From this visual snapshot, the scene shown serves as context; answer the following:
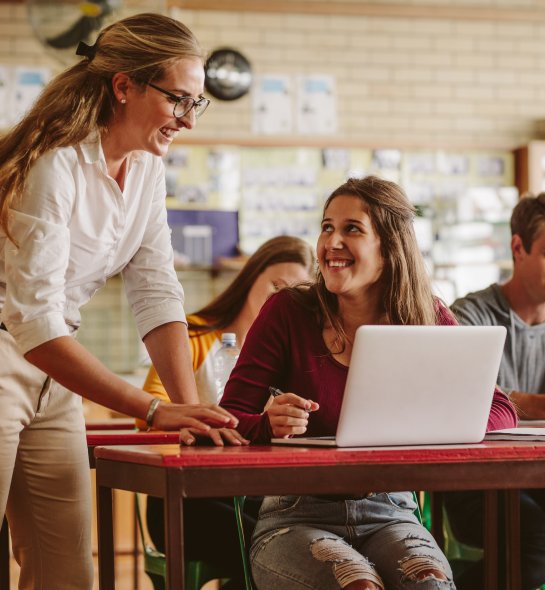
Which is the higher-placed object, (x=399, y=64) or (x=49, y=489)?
(x=399, y=64)

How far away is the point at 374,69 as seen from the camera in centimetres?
630

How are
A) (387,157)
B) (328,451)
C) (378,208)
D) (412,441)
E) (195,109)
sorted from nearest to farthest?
1. (328,451)
2. (412,441)
3. (195,109)
4. (378,208)
5. (387,157)

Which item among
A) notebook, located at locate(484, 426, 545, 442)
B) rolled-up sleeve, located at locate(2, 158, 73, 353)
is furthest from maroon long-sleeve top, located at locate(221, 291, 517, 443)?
rolled-up sleeve, located at locate(2, 158, 73, 353)

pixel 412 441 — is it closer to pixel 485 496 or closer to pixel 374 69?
pixel 485 496

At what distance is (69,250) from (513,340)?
141 cm

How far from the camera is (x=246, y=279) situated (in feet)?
9.36

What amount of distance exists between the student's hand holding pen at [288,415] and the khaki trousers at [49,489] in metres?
0.45

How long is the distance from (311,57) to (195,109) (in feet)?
14.9

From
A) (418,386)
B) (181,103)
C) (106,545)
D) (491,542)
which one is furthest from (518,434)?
(181,103)

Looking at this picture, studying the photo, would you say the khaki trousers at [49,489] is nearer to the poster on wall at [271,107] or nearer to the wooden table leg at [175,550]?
the wooden table leg at [175,550]

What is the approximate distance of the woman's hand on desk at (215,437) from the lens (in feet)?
5.47

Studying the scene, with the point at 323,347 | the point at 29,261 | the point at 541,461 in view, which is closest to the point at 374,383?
the point at 541,461

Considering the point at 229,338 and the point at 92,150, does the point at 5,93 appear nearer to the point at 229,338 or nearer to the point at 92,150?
the point at 229,338

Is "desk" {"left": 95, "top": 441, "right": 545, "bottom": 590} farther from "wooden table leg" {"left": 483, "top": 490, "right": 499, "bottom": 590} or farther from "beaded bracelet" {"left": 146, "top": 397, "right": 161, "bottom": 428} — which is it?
"wooden table leg" {"left": 483, "top": 490, "right": 499, "bottom": 590}
